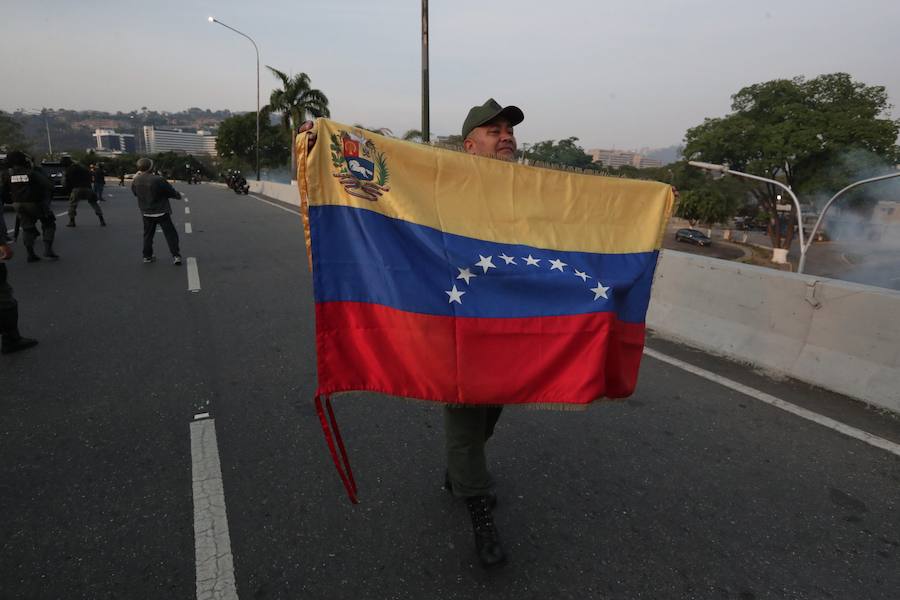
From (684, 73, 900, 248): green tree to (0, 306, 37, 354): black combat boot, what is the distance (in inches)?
1960

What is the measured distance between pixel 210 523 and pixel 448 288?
1.72 m

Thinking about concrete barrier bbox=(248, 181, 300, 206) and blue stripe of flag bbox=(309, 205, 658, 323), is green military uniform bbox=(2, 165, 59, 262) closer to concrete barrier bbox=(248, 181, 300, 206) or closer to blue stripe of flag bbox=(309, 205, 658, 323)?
blue stripe of flag bbox=(309, 205, 658, 323)

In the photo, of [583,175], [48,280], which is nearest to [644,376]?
[583,175]

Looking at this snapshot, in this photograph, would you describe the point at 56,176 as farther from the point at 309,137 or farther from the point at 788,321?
the point at 788,321

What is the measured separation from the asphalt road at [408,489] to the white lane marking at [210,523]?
0.13 feet

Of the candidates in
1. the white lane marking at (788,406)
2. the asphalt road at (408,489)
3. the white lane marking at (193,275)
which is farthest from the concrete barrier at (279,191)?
the white lane marking at (788,406)

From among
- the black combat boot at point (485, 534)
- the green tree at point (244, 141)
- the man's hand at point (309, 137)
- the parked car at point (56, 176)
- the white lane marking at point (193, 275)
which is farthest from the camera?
the green tree at point (244, 141)

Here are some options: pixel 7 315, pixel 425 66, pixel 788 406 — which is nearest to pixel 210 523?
pixel 7 315

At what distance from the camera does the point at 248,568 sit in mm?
2260

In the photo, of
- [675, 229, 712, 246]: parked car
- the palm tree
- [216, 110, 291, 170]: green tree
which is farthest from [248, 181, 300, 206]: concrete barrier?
[675, 229, 712, 246]: parked car

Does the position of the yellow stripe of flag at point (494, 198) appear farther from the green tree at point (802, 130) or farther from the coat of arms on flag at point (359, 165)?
the green tree at point (802, 130)

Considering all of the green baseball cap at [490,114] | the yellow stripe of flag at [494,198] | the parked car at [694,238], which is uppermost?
the green baseball cap at [490,114]

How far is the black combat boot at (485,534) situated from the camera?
2.32 meters

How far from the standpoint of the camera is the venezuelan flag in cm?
222
